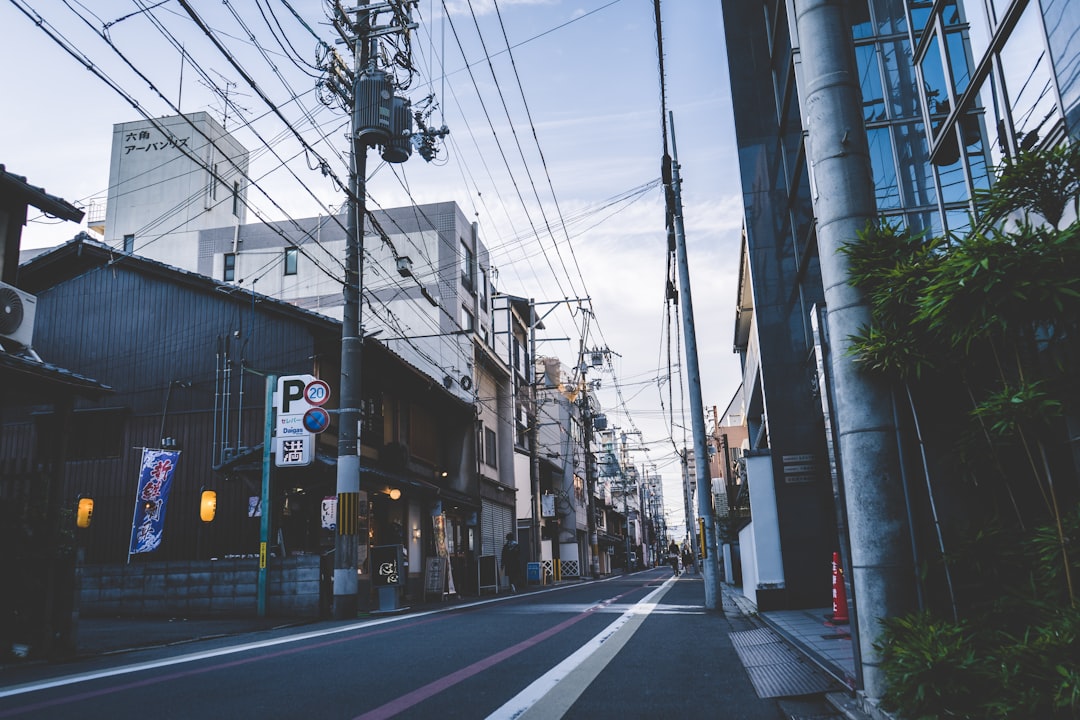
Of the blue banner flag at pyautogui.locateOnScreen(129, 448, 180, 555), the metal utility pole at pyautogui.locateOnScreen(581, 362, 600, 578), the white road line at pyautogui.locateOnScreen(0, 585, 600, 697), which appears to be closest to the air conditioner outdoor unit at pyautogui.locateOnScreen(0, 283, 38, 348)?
the white road line at pyautogui.locateOnScreen(0, 585, 600, 697)

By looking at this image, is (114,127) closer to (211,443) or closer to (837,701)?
(211,443)

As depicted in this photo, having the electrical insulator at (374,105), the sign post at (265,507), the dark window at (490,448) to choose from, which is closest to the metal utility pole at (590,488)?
the dark window at (490,448)

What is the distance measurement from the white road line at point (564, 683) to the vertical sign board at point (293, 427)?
8592 mm

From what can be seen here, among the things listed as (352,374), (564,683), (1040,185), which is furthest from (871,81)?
(352,374)

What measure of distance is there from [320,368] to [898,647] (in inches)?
717

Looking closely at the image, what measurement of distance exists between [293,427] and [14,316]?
18.6 ft

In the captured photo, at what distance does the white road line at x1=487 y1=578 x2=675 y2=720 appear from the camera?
4.72 meters

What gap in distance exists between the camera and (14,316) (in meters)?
11.4

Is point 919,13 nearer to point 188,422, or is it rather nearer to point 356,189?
point 356,189

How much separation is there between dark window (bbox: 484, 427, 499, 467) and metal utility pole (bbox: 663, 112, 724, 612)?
2024cm

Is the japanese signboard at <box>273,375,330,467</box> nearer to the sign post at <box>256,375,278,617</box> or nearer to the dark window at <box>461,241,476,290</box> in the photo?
the sign post at <box>256,375,278,617</box>

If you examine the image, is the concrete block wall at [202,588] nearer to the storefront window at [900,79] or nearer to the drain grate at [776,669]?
the drain grate at [776,669]

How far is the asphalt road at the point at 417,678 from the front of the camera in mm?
4859

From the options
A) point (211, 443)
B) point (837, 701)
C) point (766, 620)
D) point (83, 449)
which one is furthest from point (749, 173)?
point (83, 449)
